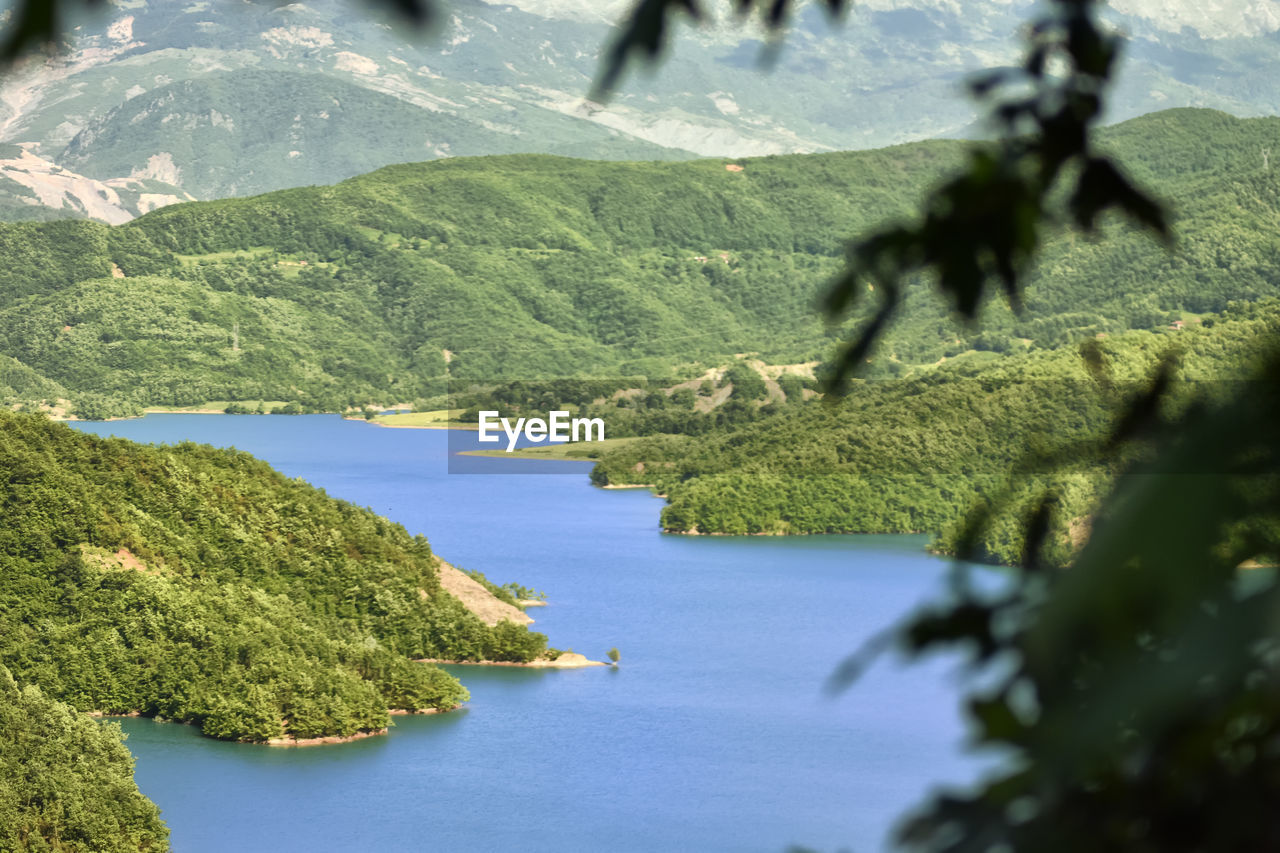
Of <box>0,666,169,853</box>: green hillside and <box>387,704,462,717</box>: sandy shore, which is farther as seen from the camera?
<box>387,704,462,717</box>: sandy shore

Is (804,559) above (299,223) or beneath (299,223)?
above

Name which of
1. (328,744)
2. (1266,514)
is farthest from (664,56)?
(328,744)

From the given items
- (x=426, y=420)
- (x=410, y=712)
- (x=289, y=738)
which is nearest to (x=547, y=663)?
(x=410, y=712)

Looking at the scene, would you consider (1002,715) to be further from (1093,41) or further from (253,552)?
(253,552)

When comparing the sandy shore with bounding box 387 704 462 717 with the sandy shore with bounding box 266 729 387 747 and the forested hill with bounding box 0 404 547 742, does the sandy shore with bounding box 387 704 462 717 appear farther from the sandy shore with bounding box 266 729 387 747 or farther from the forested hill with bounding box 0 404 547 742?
the sandy shore with bounding box 266 729 387 747

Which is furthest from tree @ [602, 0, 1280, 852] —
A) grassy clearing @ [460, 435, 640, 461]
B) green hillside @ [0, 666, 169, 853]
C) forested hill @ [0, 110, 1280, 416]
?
forested hill @ [0, 110, 1280, 416]

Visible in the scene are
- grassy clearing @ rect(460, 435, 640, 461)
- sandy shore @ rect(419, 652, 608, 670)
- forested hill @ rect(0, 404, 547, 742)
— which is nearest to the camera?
forested hill @ rect(0, 404, 547, 742)
